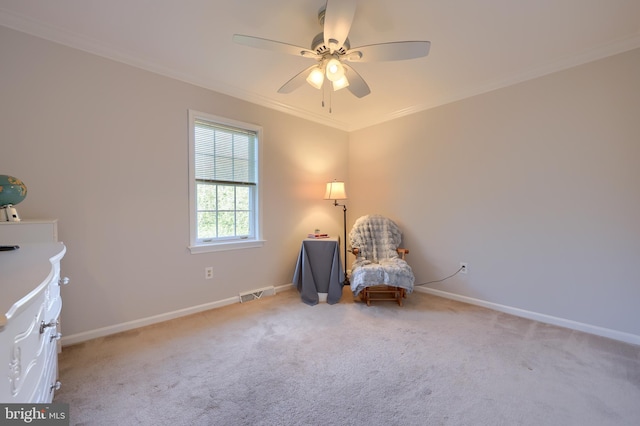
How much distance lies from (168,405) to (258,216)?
2068 mm

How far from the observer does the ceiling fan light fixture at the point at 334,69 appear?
1853 mm

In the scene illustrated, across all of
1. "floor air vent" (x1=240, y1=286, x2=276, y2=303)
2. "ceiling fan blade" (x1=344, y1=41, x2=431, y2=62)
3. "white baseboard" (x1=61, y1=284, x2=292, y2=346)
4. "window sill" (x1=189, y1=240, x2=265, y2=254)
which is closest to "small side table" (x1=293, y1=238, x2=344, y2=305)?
"floor air vent" (x1=240, y1=286, x2=276, y2=303)

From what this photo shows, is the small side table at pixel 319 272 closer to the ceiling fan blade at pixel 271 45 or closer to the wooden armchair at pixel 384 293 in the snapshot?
the wooden armchair at pixel 384 293

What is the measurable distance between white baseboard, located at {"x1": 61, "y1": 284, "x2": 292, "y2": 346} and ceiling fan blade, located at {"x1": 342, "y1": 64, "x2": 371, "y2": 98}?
2.53 meters

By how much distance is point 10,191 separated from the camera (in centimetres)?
158

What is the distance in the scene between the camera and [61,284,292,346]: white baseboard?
2.20 m

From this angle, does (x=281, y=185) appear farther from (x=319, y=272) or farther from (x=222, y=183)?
(x=319, y=272)

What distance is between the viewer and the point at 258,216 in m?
3.31

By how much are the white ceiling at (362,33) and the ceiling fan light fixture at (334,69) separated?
356 millimetres

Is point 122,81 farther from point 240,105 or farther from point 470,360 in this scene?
point 470,360

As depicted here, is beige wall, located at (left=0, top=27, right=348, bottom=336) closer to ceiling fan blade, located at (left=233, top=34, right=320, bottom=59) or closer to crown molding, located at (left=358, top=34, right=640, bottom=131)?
ceiling fan blade, located at (left=233, top=34, right=320, bottom=59)

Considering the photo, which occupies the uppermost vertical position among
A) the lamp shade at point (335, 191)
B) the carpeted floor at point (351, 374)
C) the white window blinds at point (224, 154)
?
the white window blinds at point (224, 154)

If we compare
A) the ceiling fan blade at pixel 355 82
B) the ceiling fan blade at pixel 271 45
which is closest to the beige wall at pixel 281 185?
the ceiling fan blade at pixel 271 45

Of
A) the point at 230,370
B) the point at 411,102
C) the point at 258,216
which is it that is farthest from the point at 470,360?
the point at 411,102
